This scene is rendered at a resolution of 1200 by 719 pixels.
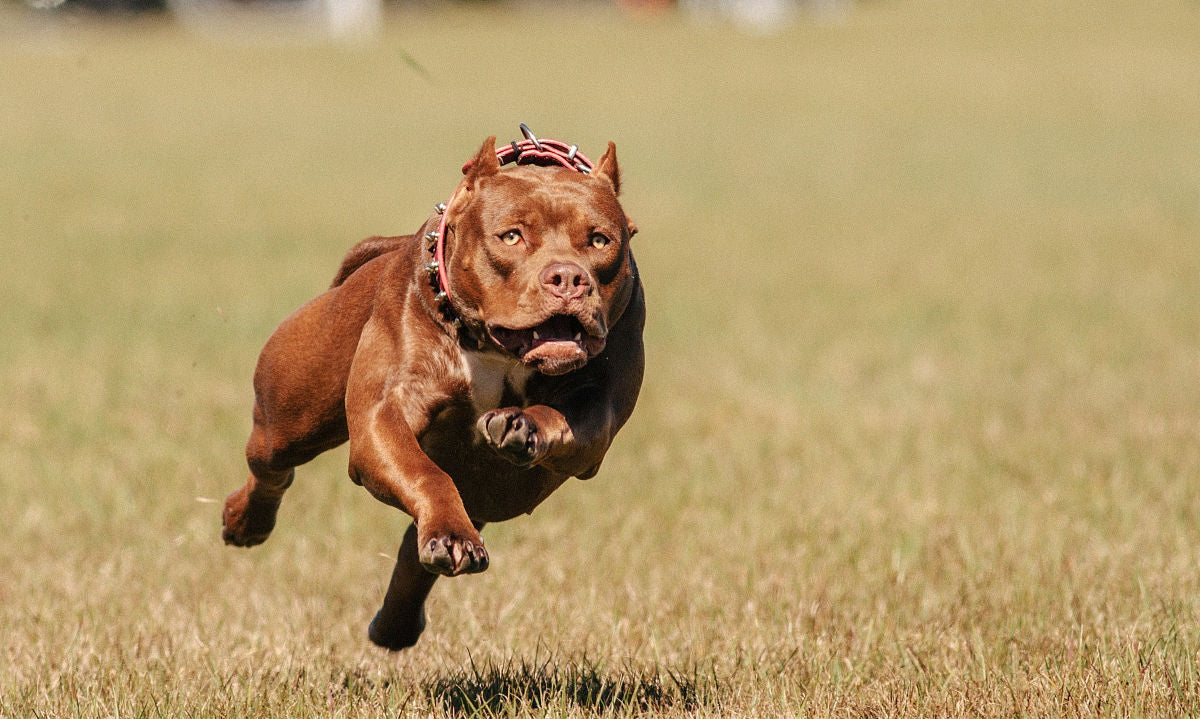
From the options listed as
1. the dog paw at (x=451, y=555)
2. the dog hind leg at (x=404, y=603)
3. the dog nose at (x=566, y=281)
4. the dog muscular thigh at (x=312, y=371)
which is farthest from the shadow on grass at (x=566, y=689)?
the dog nose at (x=566, y=281)

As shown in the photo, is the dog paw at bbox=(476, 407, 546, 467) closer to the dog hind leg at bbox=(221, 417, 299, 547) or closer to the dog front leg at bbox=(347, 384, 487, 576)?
the dog front leg at bbox=(347, 384, 487, 576)

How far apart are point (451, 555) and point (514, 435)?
31 cm

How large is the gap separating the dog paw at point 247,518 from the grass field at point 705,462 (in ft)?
1.28

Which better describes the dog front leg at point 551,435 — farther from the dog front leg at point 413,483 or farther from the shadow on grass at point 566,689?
the shadow on grass at point 566,689

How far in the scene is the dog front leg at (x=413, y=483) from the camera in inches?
145

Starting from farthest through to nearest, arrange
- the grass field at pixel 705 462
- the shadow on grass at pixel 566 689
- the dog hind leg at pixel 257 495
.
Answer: the grass field at pixel 705 462
the dog hind leg at pixel 257 495
the shadow on grass at pixel 566 689

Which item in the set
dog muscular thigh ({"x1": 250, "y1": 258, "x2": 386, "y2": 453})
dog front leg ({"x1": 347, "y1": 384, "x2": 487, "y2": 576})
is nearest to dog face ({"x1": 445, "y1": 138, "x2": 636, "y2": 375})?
dog front leg ({"x1": 347, "y1": 384, "x2": 487, "y2": 576})

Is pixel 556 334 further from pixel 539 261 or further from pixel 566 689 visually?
pixel 566 689

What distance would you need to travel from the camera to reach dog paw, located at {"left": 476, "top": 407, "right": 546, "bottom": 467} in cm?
379

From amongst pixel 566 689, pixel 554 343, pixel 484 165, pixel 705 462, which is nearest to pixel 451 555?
pixel 554 343

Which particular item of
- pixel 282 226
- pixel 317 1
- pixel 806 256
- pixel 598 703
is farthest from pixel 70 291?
pixel 317 1

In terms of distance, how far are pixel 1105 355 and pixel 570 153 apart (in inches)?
346

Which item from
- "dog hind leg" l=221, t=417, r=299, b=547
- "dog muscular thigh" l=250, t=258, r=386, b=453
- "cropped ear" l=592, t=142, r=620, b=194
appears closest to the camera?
"cropped ear" l=592, t=142, r=620, b=194

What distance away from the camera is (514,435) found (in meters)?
3.79
